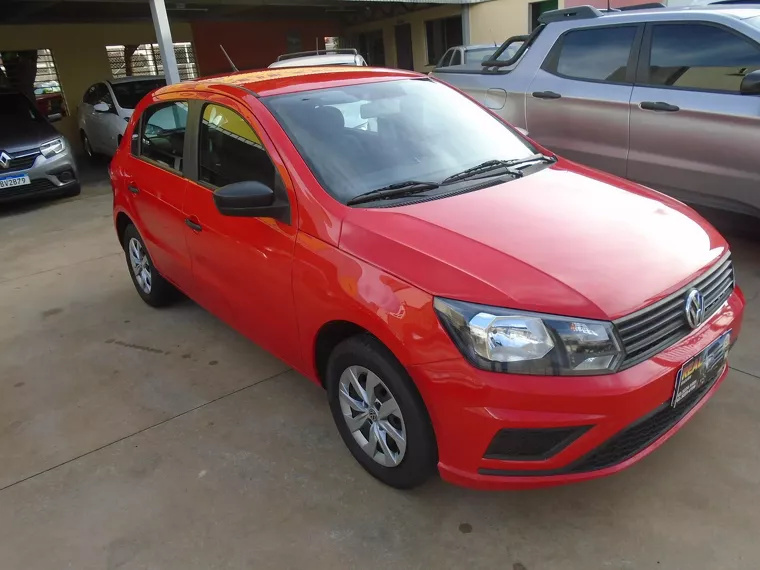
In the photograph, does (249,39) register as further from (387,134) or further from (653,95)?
(387,134)

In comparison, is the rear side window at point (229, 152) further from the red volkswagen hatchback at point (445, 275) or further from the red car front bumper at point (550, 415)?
the red car front bumper at point (550, 415)

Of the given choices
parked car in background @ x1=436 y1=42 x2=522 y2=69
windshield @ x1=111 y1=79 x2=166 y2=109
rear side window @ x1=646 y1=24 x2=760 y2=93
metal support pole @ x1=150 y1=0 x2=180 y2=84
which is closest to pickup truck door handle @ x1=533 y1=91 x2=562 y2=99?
rear side window @ x1=646 y1=24 x2=760 y2=93

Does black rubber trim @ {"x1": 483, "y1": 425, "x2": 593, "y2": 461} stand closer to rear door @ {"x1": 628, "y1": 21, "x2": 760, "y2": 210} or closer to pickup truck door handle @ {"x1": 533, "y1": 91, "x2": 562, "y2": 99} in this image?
rear door @ {"x1": 628, "y1": 21, "x2": 760, "y2": 210}

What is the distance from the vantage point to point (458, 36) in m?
18.9

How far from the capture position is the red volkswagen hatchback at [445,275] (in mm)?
1985

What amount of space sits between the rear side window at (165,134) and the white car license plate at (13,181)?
485 centimetres

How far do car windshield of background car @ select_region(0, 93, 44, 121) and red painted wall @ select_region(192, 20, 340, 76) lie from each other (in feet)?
29.2

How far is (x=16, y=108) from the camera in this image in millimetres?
9133

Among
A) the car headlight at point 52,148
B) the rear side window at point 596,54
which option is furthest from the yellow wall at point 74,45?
the rear side window at point 596,54

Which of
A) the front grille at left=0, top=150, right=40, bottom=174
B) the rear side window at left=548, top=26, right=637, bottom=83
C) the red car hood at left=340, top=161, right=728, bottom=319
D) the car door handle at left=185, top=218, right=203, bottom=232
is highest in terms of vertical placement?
the rear side window at left=548, top=26, right=637, bottom=83

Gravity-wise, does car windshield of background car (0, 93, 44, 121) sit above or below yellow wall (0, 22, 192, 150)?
below

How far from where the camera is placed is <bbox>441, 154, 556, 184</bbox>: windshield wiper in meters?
2.83

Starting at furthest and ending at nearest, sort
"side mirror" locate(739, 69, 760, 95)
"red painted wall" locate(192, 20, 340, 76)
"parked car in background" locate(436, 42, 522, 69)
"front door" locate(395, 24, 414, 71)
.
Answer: "front door" locate(395, 24, 414, 71) < "red painted wall" locate(192, 20, 340, 76) < "parked car in background" locate(436, 42, 522, 69) < "side mirror" locate(739, 69, 760, 95)

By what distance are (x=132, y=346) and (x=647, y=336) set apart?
3.23 meters
